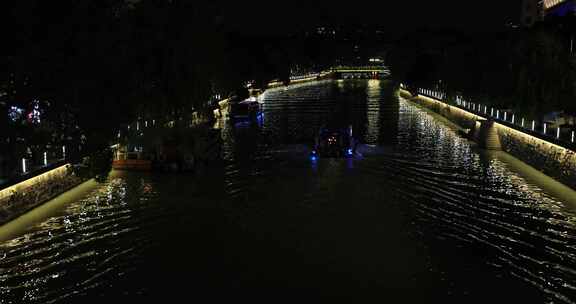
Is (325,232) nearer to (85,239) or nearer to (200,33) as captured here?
(85,239)

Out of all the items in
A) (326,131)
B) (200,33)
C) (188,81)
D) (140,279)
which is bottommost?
(140,279)

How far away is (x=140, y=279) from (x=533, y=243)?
11859 mm

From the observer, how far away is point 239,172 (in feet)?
108

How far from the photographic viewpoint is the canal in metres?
16.8

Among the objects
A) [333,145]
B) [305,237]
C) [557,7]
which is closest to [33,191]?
[305,237]

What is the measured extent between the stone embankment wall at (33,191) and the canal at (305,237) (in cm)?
42

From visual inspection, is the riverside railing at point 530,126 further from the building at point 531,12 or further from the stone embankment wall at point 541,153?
the building at point 531,12

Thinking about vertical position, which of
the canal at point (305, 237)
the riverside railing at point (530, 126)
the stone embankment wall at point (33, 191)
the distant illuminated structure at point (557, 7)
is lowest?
the canal at point (305, 237)

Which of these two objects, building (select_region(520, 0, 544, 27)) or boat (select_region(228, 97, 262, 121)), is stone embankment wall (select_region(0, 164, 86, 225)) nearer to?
boat (select_region(228, 97, 262, 121))

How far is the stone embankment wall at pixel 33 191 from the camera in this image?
22344 mm

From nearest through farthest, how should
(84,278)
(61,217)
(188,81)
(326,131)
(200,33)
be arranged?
(84,278) < (61,217) < (326,131) < (188,81) < (200,33)

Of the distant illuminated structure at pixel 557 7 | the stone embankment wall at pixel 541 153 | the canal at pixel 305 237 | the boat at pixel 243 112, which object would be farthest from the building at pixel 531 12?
the canal at pixel 305 237

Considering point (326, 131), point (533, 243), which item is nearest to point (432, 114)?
point (326, 131)

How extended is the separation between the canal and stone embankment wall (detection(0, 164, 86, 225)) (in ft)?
1.38
